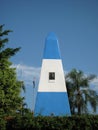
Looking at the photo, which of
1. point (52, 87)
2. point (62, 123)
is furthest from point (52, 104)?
point (62, 123)

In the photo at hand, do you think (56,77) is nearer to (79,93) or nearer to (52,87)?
(52,87)

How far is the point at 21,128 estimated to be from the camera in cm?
1558

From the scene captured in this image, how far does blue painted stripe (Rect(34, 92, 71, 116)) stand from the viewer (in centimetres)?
1909

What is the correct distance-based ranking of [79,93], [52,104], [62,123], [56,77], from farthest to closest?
[79,93] → [56,77] → [52,104] → [62,123]

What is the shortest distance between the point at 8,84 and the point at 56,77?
360cm

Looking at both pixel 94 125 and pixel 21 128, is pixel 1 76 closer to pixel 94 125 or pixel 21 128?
pixel 21 128

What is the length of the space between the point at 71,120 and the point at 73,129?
0.49m

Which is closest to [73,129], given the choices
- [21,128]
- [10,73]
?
[21,128]

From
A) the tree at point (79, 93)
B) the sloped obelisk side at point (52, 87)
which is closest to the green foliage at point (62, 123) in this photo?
the sloped obelisk side at point (52, 87)

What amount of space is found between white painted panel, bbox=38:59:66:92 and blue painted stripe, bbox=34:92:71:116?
354mm

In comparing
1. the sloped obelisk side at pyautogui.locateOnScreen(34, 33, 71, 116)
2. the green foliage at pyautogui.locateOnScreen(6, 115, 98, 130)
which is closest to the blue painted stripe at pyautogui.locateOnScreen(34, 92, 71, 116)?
the sloped obelisk side at pyautogui.locateOnScreen(34, 33, 71, 116)

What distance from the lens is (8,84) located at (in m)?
20.3

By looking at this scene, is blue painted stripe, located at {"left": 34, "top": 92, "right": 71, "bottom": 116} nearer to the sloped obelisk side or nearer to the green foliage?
the sloped obelisk side

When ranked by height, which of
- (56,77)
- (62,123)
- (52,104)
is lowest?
(62,123)
